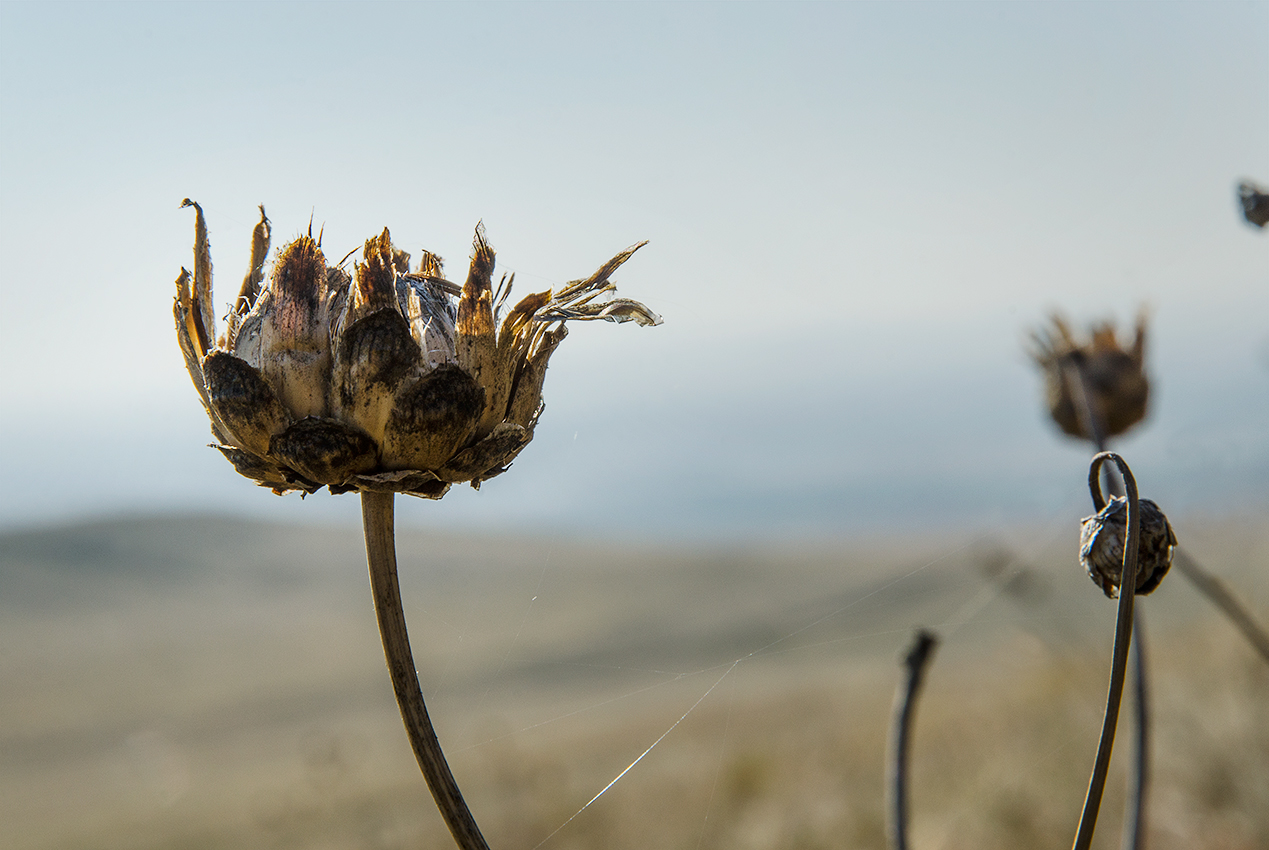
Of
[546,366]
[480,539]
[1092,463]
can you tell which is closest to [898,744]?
[1092,463]

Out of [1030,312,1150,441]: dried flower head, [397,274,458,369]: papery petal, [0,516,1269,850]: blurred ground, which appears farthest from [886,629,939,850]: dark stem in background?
[1030,312,1150,441]: dried flower head

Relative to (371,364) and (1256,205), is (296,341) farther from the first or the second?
(1256,205)

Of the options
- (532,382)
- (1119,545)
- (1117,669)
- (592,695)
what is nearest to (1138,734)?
(1119,545)

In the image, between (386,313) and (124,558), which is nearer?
(386,313)

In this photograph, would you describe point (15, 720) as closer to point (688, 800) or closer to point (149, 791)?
point (149, 791)

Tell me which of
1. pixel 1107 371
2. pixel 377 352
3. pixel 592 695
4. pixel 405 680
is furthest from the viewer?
pixel 592 695

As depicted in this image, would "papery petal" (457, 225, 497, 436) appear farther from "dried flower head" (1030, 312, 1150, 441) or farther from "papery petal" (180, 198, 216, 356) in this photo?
"dried flower head" (1030, 312, 1150, 441)

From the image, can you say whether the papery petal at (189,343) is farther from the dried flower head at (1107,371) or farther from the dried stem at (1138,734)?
the dried flower head at (1107,371)
